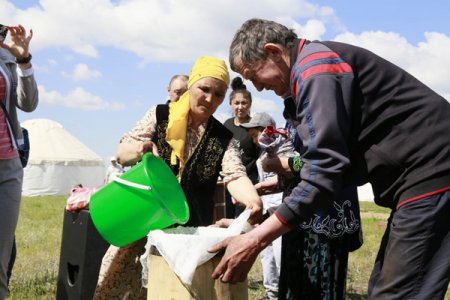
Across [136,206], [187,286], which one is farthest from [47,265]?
[187,286]

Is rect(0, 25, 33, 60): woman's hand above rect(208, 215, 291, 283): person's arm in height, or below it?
above

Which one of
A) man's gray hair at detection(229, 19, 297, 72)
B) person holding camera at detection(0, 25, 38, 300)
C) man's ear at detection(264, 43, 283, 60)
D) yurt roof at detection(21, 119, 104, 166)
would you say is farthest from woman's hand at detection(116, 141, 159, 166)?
yurt roof at detection(21, 119, 104, 166)

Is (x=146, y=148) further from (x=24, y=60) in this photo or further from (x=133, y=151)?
(x=24, y=60)

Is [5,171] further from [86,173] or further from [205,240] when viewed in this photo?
[86,173]

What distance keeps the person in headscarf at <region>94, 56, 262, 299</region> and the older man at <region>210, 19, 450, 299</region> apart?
1.04 m

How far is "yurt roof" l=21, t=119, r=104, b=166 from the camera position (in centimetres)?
2469

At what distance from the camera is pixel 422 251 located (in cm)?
207

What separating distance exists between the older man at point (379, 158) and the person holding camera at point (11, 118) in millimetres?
1334

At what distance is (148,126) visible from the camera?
325 centimetres

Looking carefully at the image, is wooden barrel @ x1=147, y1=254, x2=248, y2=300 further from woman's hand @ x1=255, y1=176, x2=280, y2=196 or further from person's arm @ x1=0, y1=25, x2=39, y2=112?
person's arm @ x1=0, y1=25, x2=39, y2=112

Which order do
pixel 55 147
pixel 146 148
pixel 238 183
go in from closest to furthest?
pixel 146 148 < pixel 238 183 < pixel 55 147

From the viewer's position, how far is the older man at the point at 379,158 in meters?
2.01

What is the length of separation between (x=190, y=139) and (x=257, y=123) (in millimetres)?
2268

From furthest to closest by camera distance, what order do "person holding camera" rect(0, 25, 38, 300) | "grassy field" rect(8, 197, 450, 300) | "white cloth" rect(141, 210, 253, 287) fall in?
"grassy field" rect(8, 197, 450, 300)
"person holding camera" rect(0, 25, 38, 300)
"white cloth" rect(141, 210, 253, 287)
